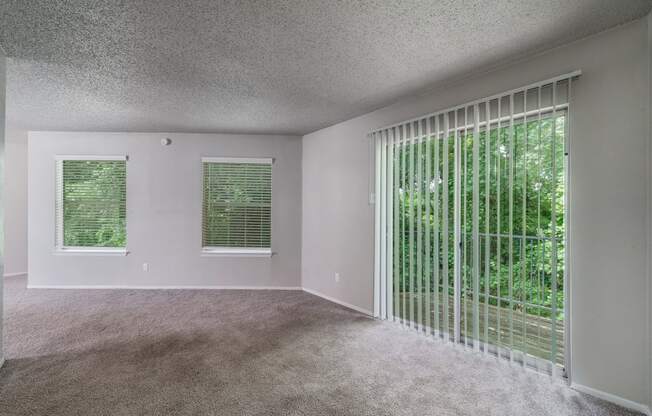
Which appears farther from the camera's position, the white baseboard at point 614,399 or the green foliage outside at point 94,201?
the green foliage outside at point 94,201

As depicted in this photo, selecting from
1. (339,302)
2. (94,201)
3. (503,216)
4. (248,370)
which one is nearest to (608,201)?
(503,216)

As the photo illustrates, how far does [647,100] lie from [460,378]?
7.50 ft

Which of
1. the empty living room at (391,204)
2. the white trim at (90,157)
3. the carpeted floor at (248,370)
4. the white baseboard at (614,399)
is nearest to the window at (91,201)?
the white trim at (90,157)

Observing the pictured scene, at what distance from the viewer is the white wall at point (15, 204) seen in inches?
259

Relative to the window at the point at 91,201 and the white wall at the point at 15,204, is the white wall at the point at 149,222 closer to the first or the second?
the window at the point at 91,201

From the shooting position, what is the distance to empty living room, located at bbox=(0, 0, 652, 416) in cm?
218

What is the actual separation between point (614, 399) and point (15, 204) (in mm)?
9303

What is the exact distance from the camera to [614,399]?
2246mm

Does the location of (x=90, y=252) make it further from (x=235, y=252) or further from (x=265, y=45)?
(x=265, y=45)

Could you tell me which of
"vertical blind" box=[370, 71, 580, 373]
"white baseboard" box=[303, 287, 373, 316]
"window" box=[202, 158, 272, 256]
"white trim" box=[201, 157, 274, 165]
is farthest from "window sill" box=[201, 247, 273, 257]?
"vertical blind" box=[370, 71, 580, 373]

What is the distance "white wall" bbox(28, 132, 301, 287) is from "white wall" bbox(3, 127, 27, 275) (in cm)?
174

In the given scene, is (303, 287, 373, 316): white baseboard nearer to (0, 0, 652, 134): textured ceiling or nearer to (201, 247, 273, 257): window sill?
(201, 247, 273, 257): window sill

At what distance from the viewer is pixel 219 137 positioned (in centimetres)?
555

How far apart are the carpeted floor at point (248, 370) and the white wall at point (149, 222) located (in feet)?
4.16
